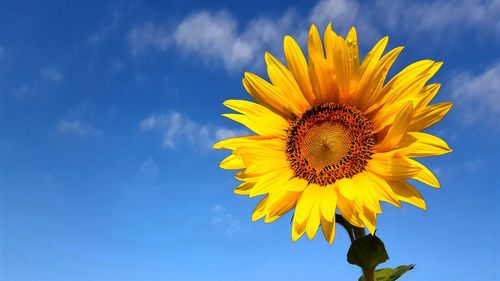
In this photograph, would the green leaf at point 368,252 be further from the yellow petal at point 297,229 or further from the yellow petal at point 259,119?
the yellow petal at point 259,119

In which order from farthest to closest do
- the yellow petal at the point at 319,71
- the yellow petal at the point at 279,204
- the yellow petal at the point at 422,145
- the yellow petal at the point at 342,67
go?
the yellow petal at the point at 319,71 → the yellow petal at the point at 342,67 → the yellow petal at the point at 279,204 → the yellow petal at the point at 422,145

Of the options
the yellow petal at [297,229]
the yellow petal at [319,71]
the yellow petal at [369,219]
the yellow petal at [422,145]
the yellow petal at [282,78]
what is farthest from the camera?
the yellow petal at [282,78]

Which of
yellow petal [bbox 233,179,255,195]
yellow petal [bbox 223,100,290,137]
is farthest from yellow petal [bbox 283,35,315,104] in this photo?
yellow petal [bbox 233,179,255,195]

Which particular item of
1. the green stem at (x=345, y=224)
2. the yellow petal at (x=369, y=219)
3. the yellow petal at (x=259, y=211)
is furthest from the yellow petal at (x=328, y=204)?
the yellow petal at (x=259, y=211)

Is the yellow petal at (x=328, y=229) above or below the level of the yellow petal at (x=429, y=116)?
below

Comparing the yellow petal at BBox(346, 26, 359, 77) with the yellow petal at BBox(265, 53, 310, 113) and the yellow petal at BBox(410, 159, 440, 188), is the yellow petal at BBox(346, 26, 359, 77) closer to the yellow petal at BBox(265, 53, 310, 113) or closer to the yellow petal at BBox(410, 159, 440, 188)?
the yellow petal at BBox(265, 53, 310, 113)

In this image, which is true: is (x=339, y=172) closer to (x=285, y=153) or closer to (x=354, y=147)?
(x=354, y=147)

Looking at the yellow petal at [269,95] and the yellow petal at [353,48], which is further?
the yellow petal at [269,95]

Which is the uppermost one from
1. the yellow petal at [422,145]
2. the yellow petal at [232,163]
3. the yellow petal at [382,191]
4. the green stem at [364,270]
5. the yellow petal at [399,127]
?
the yellow petal at [232,163]

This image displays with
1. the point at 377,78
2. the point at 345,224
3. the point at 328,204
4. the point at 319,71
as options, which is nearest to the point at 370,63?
the point at 377,78

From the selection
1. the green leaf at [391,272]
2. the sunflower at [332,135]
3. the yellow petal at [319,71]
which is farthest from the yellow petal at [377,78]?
the green leaf at [391,272]
